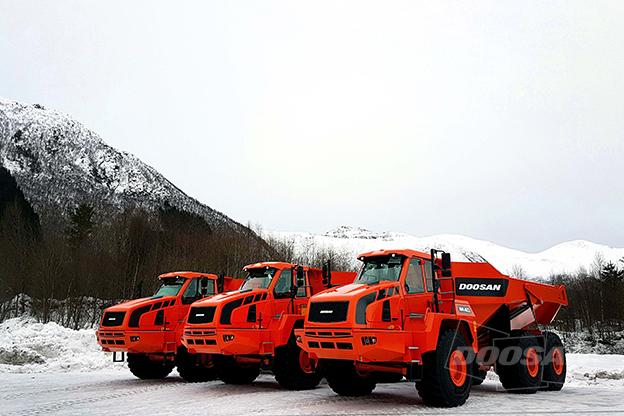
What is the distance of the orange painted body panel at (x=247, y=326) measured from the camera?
43.7ft

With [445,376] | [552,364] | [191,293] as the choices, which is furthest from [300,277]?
[552,364]

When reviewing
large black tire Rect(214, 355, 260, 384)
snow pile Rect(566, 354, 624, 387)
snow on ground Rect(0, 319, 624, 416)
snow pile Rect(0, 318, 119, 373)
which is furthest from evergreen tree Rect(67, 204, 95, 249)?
snow pile Rect(566, 354, 624, 387)

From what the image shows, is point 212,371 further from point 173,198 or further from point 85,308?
point 173,198

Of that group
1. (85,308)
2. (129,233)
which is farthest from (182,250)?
(85,308)

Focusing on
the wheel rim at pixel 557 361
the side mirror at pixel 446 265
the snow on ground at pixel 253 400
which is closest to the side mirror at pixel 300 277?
the snow on ground at pixel 253 400

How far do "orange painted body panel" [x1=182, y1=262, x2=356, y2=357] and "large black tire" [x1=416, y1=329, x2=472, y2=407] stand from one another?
399 centimetres

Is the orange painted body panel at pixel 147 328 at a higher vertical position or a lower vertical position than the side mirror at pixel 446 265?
lower

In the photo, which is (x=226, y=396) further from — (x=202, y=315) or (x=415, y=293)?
(x=415, y=293)

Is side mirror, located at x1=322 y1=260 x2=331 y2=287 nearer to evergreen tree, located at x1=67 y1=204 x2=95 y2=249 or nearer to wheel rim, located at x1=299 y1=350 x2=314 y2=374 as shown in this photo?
wheel rim, located at x1=299 y1=350 x2=314 y2=374

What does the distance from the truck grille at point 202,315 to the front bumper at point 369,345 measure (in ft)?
12.2

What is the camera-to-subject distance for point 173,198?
114 m

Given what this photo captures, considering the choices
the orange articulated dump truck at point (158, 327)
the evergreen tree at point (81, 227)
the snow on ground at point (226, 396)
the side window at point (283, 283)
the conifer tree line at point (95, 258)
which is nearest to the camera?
the snow on ground at point (226, 396)

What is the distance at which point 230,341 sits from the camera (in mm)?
13250

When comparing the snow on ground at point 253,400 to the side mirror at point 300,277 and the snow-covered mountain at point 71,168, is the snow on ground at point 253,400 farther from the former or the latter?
the snow-covered mountain at point 71,168
